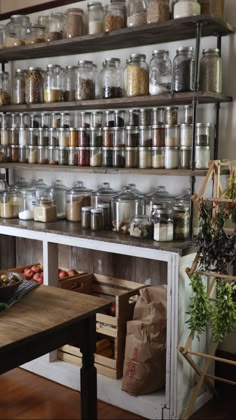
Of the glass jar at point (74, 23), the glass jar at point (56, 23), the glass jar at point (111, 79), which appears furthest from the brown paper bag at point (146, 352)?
the glass jar at point (56, 23)

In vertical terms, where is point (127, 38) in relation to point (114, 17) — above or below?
below

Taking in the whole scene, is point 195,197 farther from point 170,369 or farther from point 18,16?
point 18,16

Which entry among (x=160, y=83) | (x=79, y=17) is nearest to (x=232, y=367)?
(x=160, y=83)

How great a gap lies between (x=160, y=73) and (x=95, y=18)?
536mm

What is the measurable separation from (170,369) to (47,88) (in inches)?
71.9

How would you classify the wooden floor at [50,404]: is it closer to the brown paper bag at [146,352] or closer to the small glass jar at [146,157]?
the brown paper bag at [146,352]

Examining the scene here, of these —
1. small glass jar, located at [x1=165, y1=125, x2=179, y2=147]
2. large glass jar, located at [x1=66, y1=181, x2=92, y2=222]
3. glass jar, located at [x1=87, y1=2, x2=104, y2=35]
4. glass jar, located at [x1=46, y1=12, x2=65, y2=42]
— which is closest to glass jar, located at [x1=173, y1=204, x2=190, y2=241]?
small glass jar, located at [x1=165, y1=125, x2=179, y2=147]

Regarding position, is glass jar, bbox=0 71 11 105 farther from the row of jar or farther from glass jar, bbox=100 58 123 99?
glass jar, bbox=100 58 123 99

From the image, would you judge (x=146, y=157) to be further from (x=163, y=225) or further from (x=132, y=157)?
(x=163, y=225)

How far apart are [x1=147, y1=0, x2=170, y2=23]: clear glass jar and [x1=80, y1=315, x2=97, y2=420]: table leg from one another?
1.57 metres

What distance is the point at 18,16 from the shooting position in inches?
132

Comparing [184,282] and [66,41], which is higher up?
[66,41]

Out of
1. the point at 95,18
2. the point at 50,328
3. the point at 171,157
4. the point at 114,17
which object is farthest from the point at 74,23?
the point at 50,328

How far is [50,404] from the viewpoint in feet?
9.05
